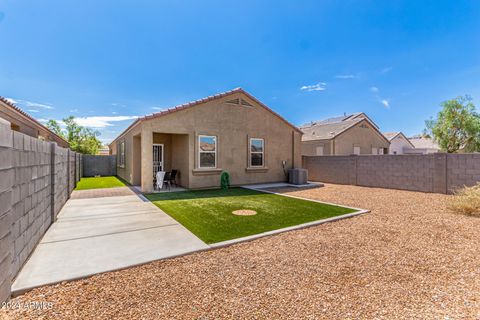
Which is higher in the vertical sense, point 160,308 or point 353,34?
point 353,34

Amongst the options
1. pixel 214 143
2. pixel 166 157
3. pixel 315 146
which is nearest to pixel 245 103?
pixel 214 143

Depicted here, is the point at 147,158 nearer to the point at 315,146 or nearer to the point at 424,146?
the point at 315,146

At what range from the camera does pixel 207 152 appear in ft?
38.2

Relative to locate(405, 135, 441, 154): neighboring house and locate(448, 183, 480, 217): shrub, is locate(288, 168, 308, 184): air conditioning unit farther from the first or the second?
locate(405, 135, 441, 154): neighboring house

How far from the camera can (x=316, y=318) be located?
2.26 meters

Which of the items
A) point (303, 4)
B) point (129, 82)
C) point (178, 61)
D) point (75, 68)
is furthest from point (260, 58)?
point (75, 68)

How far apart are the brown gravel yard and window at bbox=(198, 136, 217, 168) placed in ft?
24.7

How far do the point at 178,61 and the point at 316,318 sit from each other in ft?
50.9

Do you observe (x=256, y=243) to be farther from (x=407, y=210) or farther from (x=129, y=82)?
(x=129, y=82)

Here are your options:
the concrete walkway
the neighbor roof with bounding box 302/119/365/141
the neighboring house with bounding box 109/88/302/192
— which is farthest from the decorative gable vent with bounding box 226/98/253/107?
the neighbor roof with bounding box 302/119/365/141

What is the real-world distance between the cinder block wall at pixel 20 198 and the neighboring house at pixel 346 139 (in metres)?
22.9

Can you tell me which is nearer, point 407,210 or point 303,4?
point 407,210

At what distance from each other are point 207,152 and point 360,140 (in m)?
20.8

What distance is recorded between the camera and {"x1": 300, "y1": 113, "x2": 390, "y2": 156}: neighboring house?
22984 millimetres
